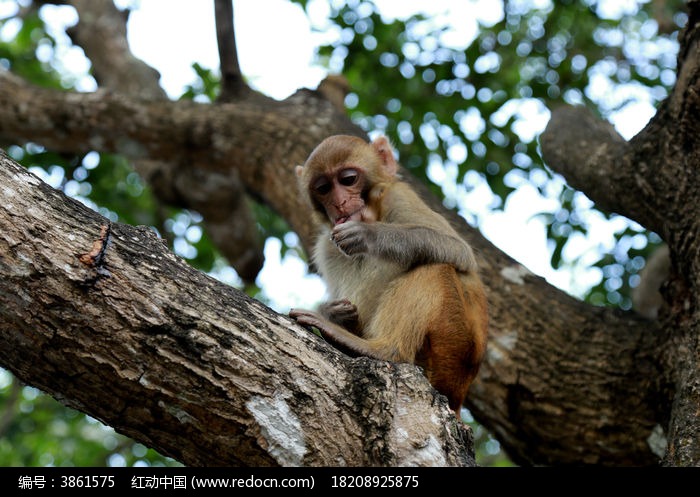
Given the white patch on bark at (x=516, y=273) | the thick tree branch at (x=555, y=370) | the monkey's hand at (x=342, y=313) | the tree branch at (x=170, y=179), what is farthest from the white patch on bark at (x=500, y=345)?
the tree branch at (x=170, y=179)

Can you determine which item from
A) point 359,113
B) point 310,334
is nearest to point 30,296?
point 310,334

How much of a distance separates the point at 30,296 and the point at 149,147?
15.5 feet

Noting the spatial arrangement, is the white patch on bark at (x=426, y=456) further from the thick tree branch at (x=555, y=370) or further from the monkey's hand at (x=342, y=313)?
the thick tree branch at (x=555, y=370)

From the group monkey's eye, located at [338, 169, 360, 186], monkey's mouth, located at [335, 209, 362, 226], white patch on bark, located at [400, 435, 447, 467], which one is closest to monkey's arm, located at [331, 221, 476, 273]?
monkey's mouth, located at [335, 209, 362, 226]

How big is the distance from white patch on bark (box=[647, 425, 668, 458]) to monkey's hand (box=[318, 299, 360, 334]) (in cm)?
202

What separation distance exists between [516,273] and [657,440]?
1461 mm

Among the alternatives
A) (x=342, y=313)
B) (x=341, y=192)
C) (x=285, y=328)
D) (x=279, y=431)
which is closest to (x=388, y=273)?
(x=342, y=313)

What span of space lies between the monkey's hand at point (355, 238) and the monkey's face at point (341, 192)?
0.35m

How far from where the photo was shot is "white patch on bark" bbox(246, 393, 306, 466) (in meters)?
2.92

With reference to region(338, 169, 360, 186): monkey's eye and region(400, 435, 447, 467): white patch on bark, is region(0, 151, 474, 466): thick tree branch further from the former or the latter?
region(338, 169, 360, 186): monkey's eye

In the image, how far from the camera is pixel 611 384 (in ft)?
16.7

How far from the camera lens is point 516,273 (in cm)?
568

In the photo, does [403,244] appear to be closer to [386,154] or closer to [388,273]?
[388,273]

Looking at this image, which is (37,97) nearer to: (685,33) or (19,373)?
(19,373)
